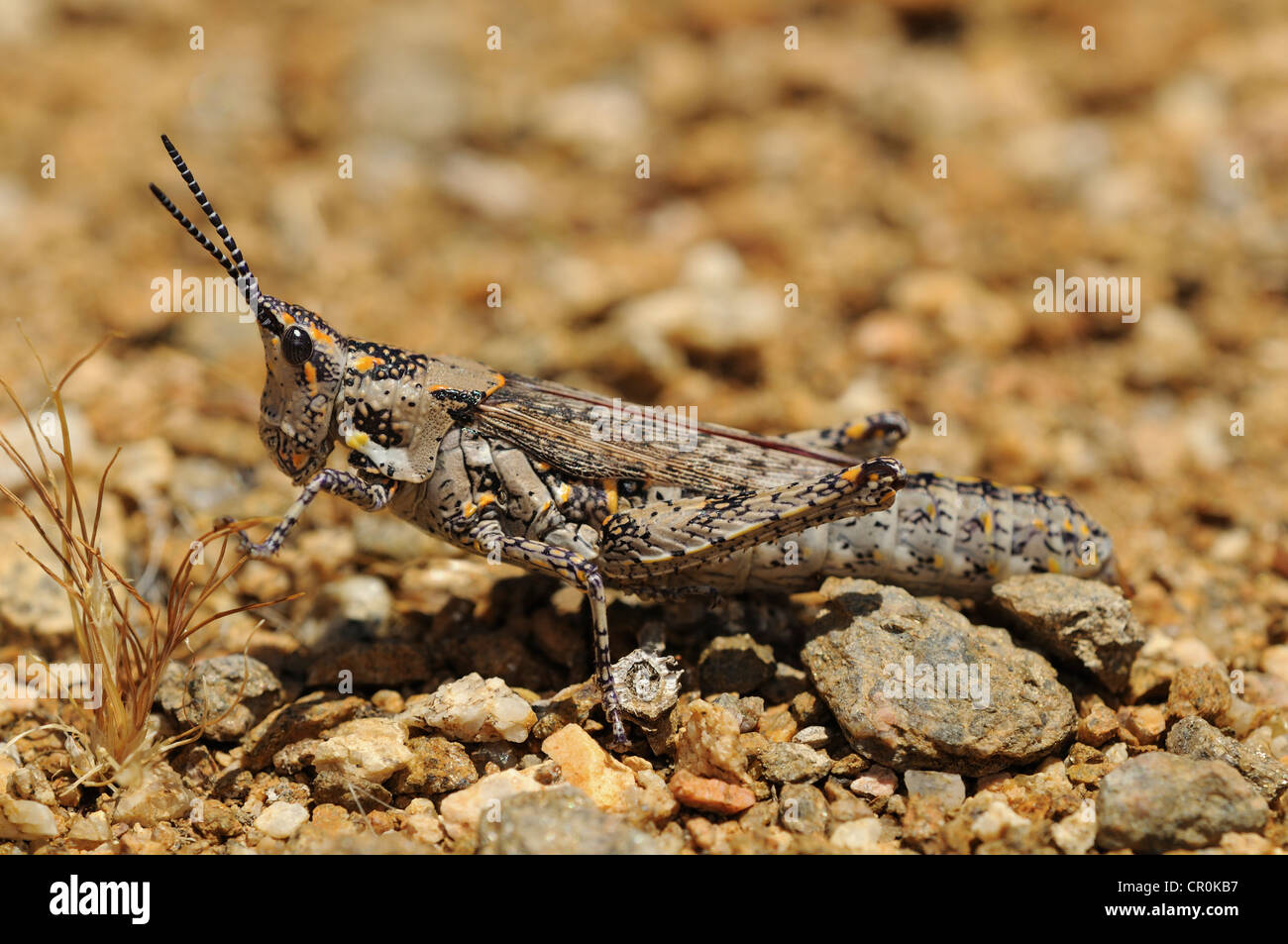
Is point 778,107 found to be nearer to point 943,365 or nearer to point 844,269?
point 844,269

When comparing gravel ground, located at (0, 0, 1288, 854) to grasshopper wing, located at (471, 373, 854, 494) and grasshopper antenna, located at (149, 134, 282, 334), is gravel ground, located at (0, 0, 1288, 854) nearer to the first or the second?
grasshopper wing, located at (471, 373, 854, 494)

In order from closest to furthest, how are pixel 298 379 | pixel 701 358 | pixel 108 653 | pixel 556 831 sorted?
pixel 556 831
pixel 108 653
pixel 298 379
pixel 701 358

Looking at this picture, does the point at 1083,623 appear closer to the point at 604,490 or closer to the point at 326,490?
the point at 604,490

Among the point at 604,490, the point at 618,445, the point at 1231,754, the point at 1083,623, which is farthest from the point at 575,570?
the point at 1231,754

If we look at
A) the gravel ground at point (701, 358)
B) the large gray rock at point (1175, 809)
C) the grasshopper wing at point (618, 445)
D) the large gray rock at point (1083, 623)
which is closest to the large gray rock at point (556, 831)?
the gravel ground at point (701, 358)

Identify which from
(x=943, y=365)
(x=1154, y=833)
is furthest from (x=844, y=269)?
(x=1154, y=833)

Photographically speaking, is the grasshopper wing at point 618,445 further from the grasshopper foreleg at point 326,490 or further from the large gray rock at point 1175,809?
the large gray rock at point 1175,809
